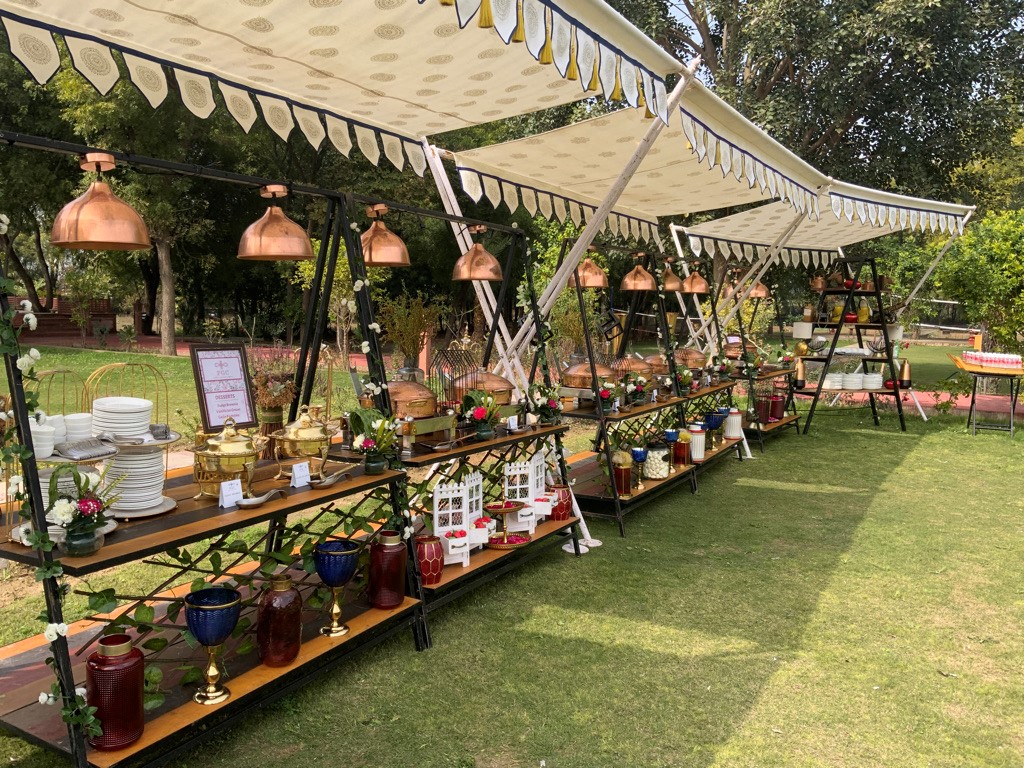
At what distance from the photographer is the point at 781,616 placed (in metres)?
3.99

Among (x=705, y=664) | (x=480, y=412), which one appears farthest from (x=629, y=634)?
(x=480, y=412)

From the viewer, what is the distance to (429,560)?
3.74 m

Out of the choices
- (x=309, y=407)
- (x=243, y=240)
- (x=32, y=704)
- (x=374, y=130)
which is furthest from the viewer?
(x=374, y=130)

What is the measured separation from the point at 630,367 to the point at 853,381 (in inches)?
204

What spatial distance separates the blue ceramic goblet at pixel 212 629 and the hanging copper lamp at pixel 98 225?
49.7 inches

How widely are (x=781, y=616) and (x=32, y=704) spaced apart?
11.2 feet

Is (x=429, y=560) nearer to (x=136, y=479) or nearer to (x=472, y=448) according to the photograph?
(x=472, y=448)

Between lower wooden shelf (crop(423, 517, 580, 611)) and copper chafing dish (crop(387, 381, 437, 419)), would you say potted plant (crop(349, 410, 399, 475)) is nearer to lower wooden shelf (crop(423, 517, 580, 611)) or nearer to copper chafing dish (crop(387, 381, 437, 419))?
copper chafing dish (crop(387, 381, 437, 419))

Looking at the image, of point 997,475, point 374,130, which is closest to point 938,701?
point 374,130

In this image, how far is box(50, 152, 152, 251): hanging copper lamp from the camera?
2.23 meters

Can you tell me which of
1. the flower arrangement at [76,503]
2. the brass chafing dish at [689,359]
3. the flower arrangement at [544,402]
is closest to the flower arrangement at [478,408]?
the flower arrangement at [544,402]

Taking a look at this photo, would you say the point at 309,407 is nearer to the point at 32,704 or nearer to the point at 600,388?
the point at 32,704

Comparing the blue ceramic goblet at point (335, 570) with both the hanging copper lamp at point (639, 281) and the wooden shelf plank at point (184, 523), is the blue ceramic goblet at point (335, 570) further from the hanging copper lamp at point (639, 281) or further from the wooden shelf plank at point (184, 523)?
A: the hanging copper lamp at point (639, 281)

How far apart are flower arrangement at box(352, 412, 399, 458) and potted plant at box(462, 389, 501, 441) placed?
70 cm
